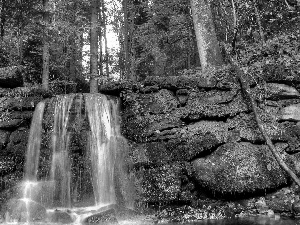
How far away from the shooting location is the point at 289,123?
25.2ft

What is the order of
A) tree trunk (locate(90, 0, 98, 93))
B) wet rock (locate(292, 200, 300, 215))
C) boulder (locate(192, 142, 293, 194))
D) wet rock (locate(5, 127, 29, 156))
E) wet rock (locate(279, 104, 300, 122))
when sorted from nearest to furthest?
wet rock (locate(292, 200, 300, 215))
boulder (locate(192, 142, 293, 194))
wet rock (locate(279, 104, 300, 122))
wet rock (locate(5, 127, 29, 156))
tree trunk (locate(90, 0, 98, 93))

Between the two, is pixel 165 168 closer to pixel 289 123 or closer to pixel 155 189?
pixel 155 189

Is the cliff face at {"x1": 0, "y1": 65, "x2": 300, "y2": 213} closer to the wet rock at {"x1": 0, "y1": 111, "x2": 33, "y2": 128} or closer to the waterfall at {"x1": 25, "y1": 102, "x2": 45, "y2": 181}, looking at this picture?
the wet rock at {"x1": 0, "y1": 111, "x2": 33, "y2": 128}

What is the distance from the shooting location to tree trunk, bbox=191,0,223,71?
29.4ft

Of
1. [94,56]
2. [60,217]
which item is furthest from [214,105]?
[94,56]

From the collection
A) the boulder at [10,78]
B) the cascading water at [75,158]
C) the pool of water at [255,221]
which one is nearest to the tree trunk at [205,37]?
the cascading water at [75,158]

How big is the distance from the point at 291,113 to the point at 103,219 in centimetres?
560

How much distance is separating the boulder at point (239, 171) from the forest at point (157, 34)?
2397 millimetres

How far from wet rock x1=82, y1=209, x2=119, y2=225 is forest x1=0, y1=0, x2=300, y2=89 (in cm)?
525

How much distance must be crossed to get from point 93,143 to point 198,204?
3.24 m

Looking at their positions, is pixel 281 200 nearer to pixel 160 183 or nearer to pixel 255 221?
pixel 255 221

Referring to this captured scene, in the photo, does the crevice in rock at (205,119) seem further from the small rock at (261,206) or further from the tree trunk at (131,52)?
the tree trunk at (131,52)

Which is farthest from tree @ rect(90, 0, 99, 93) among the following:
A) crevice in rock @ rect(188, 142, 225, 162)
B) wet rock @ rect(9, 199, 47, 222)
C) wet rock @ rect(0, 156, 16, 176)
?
crevice in rock @ rect(188, 142, 225, 162)

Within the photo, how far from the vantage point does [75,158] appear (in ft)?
25.7
